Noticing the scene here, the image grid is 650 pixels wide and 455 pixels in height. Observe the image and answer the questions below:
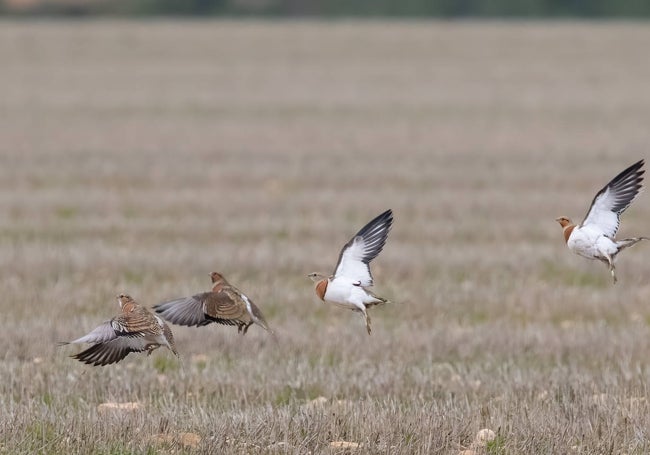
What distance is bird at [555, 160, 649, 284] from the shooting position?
4.66 meters

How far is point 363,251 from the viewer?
4.77m

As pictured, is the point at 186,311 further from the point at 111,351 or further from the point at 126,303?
the point at 111,351

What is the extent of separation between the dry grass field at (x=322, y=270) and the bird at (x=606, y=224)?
2.03m

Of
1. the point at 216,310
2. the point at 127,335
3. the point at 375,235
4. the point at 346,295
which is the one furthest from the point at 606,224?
the point at 127,335

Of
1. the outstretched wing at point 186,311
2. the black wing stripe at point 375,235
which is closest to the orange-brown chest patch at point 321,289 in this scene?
the black wing stripe at point 375,235

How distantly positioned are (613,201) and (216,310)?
1513 millimetres

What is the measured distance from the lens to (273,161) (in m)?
26.0

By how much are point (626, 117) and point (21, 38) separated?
3937 centimetres

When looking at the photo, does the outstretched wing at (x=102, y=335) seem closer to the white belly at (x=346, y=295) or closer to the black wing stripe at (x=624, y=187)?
the white belly at (x=346, y=295)

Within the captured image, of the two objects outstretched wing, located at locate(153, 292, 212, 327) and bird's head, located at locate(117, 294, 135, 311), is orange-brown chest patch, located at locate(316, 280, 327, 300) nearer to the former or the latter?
outstretched wing, located at locate(153, 292, 212, 327)

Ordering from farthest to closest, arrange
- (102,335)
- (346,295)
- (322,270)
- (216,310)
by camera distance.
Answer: (322,270) < (102,335) < (216,310) < (346,295)

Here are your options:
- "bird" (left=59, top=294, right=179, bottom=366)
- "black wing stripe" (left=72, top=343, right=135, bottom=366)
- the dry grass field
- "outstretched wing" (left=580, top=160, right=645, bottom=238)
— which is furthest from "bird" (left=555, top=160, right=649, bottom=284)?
the dry grass field

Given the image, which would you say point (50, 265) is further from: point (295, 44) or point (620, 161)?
point (295, 44)

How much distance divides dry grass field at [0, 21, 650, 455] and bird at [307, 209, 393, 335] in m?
1.95
